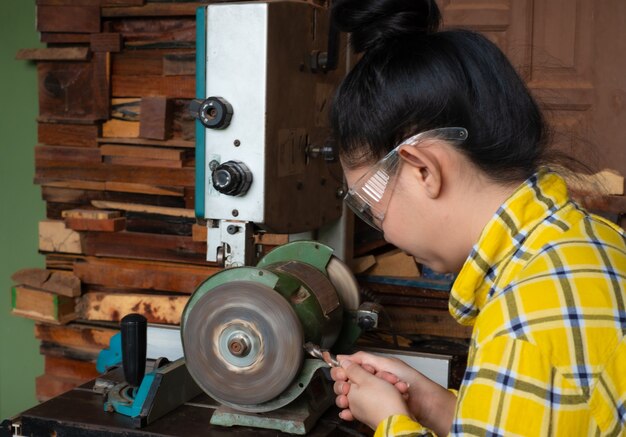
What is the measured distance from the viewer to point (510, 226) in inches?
48.0

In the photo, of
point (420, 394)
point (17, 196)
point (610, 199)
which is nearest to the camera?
point (420, 394)

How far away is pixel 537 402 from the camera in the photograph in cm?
105

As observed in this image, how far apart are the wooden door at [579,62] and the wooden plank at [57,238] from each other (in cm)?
161

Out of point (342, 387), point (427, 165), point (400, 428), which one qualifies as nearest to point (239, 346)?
point (342, 387)

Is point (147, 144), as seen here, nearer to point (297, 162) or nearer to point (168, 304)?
point (168, 304)

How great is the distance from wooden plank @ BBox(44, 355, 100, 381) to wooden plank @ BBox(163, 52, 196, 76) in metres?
1.09

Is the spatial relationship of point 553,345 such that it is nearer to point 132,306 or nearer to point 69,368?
point 132,306

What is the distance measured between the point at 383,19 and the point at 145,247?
5.82ft

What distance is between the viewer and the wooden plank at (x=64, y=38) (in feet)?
9.61

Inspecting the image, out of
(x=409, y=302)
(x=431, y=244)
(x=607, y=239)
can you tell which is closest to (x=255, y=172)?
(x=431, y=244)

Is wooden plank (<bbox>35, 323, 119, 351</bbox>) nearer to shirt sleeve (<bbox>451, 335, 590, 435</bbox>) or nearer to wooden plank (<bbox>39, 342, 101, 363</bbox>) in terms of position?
wooden plank (<bbox>39, 342, 101, 363</bbox>)

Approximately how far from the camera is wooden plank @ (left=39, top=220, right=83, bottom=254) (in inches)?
119

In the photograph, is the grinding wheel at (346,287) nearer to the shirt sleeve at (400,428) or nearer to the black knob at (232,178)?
the black knob at (232,178)

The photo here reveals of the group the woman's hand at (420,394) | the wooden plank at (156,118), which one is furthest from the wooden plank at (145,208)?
the woman's hand at (420,394)
